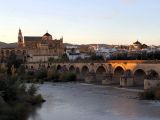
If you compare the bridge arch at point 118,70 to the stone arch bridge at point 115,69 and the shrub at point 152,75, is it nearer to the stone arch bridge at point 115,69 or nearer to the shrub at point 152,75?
the stone arch bridge at point 115,69

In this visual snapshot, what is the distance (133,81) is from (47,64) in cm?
2466

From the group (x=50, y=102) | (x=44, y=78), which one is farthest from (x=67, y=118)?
(x=44, y=78)

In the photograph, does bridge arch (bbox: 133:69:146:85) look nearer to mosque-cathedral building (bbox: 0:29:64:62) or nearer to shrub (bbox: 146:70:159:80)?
shrub (bbox: 146:70:159:80)

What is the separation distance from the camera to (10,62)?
58500 mm

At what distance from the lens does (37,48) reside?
8119 centimetres

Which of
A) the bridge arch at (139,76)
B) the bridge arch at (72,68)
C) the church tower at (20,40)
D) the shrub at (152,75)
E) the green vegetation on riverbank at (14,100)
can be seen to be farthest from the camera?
the church tower at (20,40)

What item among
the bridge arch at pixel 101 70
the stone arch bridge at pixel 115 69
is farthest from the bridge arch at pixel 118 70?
the bridge arch at pixel 101 70

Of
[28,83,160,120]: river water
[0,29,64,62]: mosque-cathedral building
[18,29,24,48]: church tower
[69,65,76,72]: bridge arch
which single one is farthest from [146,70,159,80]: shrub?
[18,29,24,48]: church tower

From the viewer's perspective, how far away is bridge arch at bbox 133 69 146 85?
111 ft

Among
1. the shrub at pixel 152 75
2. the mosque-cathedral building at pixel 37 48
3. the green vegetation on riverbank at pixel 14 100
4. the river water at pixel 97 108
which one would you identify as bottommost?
the river water at pixel 97 108

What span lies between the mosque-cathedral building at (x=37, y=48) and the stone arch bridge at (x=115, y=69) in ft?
90.6

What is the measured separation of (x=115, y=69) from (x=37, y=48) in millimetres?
44501

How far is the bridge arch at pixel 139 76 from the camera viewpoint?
33.7 meters

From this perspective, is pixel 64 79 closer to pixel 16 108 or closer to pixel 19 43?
pixel 16 108
